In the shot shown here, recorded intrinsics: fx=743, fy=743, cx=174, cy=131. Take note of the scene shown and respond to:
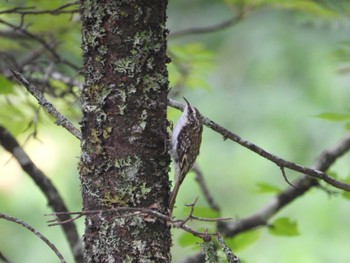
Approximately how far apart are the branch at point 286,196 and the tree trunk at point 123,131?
94 centimetres

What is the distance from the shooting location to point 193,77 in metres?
3.04

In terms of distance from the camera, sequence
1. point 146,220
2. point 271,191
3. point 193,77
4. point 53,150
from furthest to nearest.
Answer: point 53,150 → point 193,77 → point 271,191 → point 146,220

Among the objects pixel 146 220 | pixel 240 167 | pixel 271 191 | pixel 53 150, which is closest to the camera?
pixel 146 220

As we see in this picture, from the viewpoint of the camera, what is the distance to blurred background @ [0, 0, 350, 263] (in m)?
4.27

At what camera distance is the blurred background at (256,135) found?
168 inches

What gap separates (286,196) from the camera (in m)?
2.50

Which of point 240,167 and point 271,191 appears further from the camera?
point 240,167

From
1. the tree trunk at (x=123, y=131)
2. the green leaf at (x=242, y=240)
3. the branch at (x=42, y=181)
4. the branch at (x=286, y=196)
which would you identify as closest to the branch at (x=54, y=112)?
the tree trunk at (x=123, y=131)

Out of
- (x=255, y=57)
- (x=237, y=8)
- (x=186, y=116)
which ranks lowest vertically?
(x=186, y=116)

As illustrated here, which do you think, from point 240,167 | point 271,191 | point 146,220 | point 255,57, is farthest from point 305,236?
point 146,220

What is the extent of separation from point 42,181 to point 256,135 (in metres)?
2.60

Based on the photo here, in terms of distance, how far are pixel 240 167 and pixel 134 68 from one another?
326cm

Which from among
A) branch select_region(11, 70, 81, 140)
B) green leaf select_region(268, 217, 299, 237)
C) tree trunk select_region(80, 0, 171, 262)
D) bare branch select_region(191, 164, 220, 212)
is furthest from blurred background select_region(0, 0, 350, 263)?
tree trunk select_region(80, 0, 171, 262)

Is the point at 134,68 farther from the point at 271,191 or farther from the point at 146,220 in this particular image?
the point at 271,191
